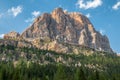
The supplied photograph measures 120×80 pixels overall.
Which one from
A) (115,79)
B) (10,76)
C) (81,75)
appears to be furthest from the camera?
(10,76)

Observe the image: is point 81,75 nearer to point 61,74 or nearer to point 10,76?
point 61,74

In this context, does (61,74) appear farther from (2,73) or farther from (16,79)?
(2,73)

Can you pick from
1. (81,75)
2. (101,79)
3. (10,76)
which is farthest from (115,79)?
(10,76)

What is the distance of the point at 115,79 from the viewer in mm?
127750

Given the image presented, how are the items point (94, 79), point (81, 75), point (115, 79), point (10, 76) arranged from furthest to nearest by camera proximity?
1. point (10, 76)
2. point (115, 79)
3. point (94, 79)
4. point (81, 75)

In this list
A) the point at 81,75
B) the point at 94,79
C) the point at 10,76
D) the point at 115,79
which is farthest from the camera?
the point at 10,76

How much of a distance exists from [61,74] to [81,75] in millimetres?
6572

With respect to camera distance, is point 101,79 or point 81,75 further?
point 101,79

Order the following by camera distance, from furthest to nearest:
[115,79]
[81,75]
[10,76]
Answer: [10,76], [115,79], [81,75]

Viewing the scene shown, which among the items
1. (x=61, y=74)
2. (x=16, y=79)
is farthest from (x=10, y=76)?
(x=61, y=74)

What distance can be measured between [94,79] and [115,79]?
1833cm

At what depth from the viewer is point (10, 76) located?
144 m

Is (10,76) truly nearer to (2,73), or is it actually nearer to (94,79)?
(2,73)

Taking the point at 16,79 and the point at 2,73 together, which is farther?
the point at 2,73
